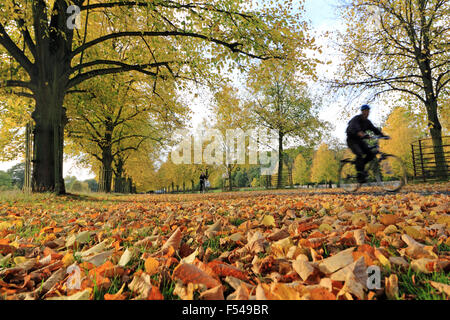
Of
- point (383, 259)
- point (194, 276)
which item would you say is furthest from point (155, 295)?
point (383, 259)

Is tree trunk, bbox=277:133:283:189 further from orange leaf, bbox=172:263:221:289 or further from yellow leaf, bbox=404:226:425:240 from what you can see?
orange leaf, bbox=172:263:221:289

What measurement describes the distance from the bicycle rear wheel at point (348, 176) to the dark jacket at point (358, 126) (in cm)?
128

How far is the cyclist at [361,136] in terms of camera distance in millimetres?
6324

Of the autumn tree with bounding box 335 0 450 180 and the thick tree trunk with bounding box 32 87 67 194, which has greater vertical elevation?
the autumn tree with bounding box 335 0 450 180

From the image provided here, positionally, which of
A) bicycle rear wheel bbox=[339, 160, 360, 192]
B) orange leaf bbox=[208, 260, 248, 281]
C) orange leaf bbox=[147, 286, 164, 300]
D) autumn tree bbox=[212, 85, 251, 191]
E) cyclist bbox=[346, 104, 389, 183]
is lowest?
orange leaf bbox=[208, 260, 248, 281]

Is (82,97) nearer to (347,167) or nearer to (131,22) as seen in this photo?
(131,22)

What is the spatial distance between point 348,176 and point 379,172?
0.84 m

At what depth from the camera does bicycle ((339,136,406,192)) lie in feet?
21.7

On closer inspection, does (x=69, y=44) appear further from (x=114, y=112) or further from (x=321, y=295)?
(x=321, y=295)

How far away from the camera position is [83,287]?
111 cm

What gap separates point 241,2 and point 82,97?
827 centimetres

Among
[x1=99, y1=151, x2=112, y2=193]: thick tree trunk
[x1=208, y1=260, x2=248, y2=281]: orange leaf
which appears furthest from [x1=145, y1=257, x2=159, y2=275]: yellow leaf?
[x1=99, y1=151, x2=112, y2=193]: thick tree trunk

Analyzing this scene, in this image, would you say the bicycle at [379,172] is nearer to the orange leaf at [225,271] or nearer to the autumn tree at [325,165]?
the orange leaf at [225,271]
